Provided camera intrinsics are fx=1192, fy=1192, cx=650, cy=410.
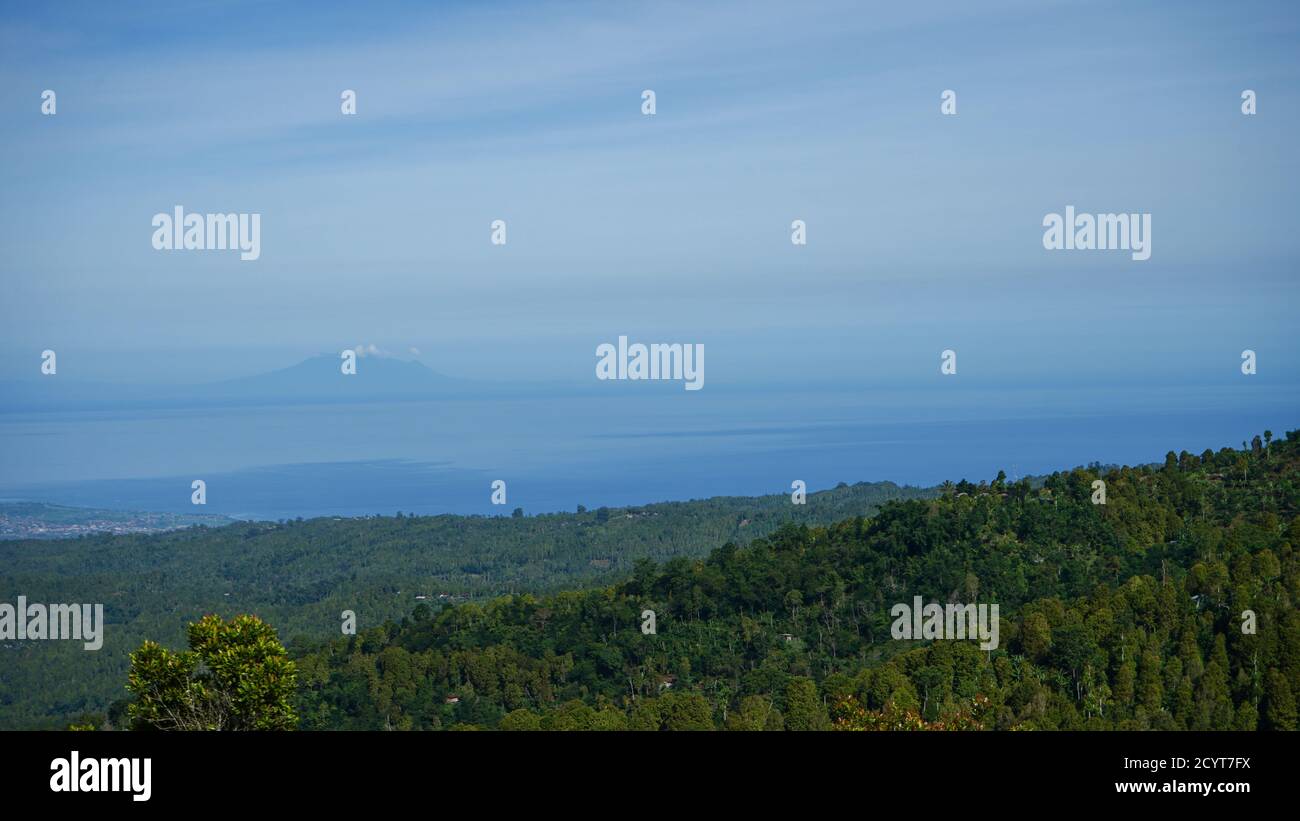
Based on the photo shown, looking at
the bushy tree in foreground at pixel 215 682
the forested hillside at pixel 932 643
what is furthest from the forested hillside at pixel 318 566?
the bushy tree in foreground at pixel 215 682

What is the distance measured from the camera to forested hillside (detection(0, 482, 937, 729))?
137ft

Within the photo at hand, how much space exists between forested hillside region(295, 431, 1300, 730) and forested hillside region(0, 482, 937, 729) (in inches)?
455

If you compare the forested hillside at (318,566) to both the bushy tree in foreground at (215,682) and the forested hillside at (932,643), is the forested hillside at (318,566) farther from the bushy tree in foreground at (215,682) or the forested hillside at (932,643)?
the bushy tree in foreground at (215,682)

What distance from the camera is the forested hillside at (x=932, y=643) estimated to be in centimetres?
2344

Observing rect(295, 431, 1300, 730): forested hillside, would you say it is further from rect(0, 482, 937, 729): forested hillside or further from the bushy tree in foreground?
rect(0, 482, 937, 729): forested hillside

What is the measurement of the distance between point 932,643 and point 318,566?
1402 inches

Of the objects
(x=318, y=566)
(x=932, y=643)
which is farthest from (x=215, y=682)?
(x=318, y=566)

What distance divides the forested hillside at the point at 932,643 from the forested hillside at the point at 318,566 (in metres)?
11.6

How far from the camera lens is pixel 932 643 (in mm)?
26250

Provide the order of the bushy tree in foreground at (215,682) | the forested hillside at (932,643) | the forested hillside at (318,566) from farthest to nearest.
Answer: the forested hillside at (318,566), the forested hillside at (932,643), the bushy tree in foreground at (215,682)

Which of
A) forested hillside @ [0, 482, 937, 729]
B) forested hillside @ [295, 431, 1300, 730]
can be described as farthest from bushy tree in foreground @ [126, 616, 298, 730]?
forested hillside @ [0, 482, 937, 729]
